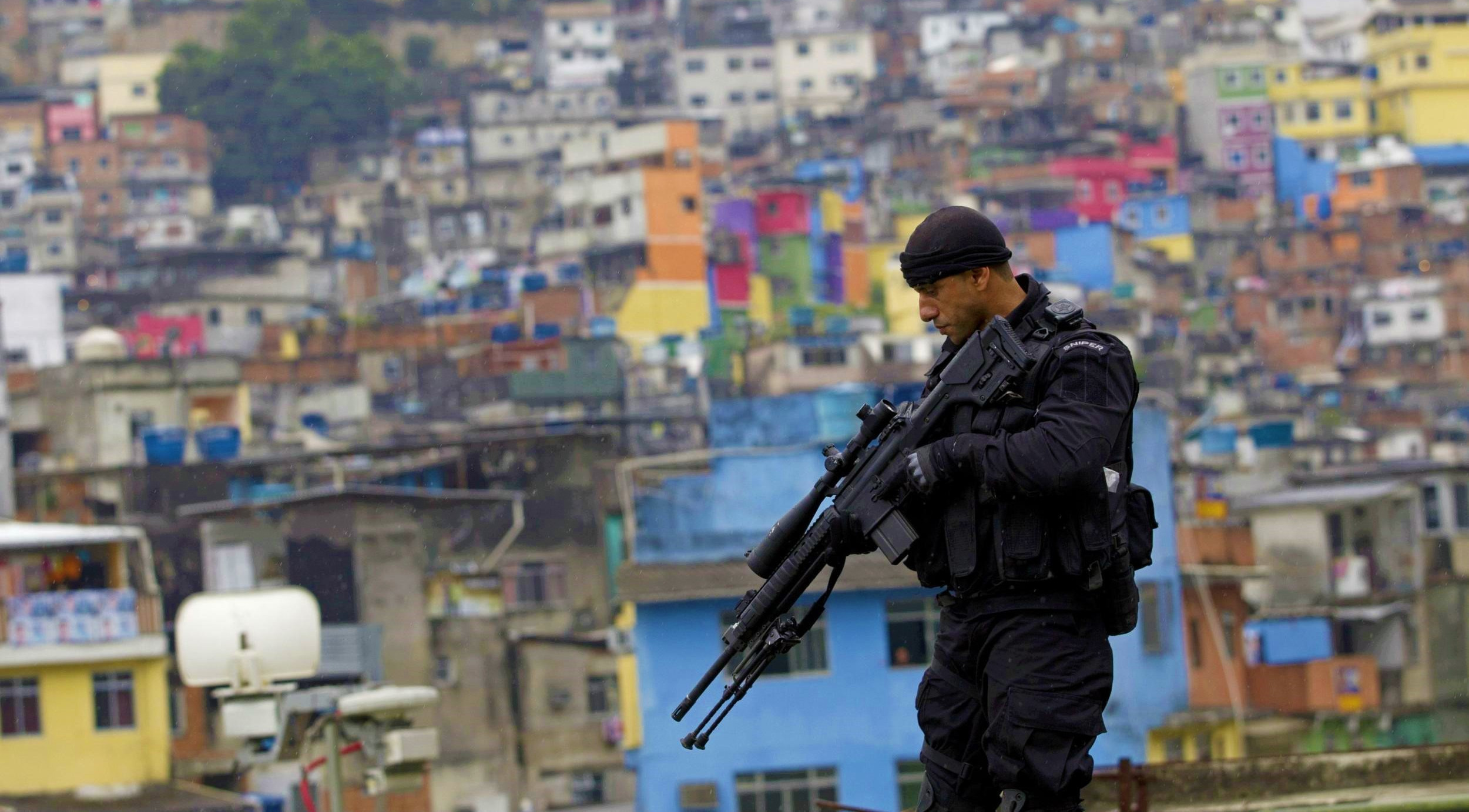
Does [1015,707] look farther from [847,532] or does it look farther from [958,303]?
[958,303]

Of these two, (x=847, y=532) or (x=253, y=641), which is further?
(x=253, y=641)

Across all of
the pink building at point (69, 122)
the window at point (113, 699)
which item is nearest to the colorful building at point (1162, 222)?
the pink building at point (69, 122)

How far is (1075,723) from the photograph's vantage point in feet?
14.0

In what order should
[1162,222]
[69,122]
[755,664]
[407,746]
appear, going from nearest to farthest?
1. [755,664]
2. [407,746]
3. [1162,222]
4. [69,122]

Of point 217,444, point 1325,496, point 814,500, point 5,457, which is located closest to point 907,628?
point 1325,496

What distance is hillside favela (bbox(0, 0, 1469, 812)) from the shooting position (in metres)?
4.53

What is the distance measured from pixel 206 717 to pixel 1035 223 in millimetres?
46018

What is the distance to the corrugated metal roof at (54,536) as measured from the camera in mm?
29828

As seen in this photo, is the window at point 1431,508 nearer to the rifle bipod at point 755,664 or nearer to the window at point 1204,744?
the window at point 1204,744

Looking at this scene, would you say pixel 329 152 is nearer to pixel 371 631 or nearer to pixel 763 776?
pixel 371 631

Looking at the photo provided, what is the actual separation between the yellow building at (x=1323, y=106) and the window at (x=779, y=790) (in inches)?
2839

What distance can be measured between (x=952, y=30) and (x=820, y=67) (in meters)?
6.86

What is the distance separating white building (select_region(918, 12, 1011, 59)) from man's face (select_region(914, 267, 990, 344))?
95262 mm

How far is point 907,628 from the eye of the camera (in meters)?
23.2
